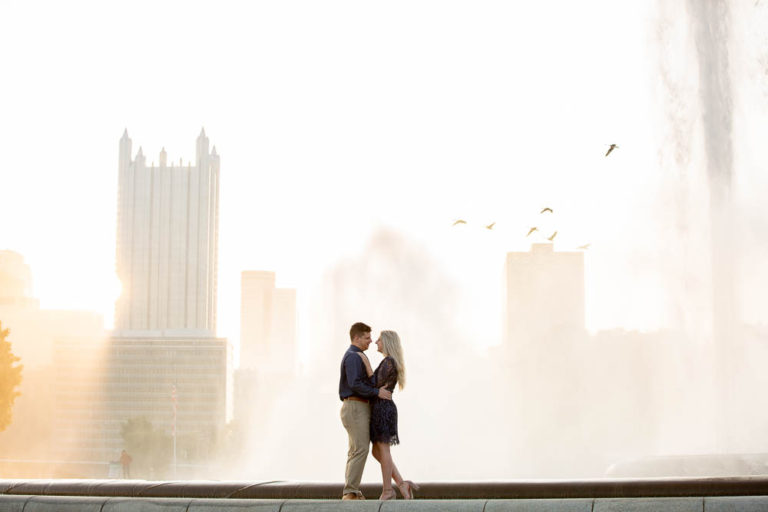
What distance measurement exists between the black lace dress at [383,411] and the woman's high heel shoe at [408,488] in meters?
0.44

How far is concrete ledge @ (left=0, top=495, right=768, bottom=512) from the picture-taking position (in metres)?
6.55

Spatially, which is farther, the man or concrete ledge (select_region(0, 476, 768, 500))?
→ the man

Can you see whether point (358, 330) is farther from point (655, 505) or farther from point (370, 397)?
point (655, 505)

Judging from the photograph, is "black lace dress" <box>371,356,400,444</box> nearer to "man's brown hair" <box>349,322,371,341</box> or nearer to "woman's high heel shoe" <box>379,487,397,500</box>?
"man's brown hair" <box>349,322,371,341</box>

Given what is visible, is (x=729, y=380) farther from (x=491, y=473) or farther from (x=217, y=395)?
(x=217, y=395)

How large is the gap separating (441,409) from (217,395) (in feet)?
407

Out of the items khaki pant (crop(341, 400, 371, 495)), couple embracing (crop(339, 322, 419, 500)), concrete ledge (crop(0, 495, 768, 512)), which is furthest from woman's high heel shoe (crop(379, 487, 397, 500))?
concrete ledge (crop(0, 495, 768, 512))

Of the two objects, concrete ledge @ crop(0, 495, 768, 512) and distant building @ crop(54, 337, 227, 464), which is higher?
concrete ledge @ crop(0, 495, 768, 512)

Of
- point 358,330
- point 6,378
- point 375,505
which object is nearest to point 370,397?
point 358,330

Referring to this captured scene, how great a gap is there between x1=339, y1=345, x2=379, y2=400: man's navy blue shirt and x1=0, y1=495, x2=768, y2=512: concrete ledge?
1218mm

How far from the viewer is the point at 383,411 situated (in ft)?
28.1

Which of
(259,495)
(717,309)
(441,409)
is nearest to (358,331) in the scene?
(259,495)

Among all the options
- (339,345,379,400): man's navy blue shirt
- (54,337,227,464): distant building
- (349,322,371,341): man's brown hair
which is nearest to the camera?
(339,345,379,400): man's navy blue shirt

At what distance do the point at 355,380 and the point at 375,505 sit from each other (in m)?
1.43
